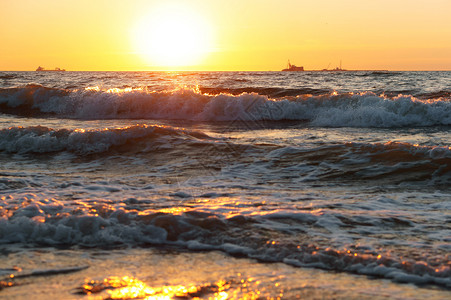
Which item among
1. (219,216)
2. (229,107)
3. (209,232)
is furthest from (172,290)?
(229,107)

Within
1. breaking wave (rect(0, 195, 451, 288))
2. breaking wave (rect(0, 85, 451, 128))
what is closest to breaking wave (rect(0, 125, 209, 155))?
breaking wave (rect(0, 195, 451, 288))

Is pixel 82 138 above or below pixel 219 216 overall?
above

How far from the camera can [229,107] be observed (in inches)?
696

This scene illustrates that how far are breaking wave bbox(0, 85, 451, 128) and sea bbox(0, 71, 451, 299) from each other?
3.23 m

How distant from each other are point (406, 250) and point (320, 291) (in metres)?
1.15

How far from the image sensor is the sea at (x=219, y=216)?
134 inches

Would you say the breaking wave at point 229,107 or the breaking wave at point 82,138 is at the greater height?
the breaking wave at point 229,107

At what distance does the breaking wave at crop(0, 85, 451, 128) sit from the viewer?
14.8 m

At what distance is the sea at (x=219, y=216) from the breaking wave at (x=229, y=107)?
10.6 feet

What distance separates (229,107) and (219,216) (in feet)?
42.5

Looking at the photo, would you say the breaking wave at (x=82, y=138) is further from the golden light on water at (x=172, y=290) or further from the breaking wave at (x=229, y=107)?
the golden light on water at (x=172, y=290)

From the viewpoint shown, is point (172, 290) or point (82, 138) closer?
point (172, 290)

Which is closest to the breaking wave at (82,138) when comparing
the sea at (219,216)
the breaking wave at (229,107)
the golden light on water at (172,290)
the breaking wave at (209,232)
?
the sea at (219,216)

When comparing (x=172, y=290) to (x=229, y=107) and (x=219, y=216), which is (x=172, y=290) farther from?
(x=229, y=107)
